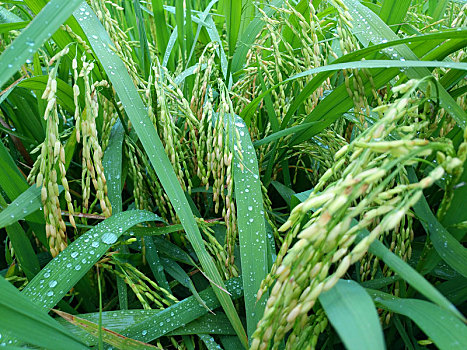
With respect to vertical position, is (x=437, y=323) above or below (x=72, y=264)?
above

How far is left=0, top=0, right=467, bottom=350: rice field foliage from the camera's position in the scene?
0.57 metres

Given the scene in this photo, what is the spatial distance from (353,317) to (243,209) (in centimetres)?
45

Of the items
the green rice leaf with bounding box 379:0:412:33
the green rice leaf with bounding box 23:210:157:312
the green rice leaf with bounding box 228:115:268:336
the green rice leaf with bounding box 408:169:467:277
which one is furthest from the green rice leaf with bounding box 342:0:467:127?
the green rice leaf with bounding box 23:210:157:312

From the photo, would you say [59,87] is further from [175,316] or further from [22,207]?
[175,316]

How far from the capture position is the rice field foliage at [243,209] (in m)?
0.57

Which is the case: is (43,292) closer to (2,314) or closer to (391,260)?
(2,314)

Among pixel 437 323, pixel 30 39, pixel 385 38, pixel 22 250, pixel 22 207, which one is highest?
pixel 385 38

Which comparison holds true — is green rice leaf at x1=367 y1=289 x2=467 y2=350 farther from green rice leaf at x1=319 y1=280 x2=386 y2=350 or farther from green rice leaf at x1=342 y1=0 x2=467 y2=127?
green rice leaf at x1=342 y1=0 x2=467 y2=127

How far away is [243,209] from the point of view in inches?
37.3

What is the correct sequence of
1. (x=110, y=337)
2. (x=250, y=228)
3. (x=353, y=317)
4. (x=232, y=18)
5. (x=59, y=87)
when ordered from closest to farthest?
(x=353, y=317) < (x=110, y=337) < (x=250, y=228) < (x=59, y=87) < (x=232, y=18)

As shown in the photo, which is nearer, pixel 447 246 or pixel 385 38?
pixel 447 246

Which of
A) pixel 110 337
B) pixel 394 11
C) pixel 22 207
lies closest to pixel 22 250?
pixel 22 207

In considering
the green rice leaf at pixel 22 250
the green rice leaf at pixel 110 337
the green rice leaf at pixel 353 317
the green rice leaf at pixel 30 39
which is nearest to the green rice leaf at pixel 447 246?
the green rice leaf at pixel 353 317

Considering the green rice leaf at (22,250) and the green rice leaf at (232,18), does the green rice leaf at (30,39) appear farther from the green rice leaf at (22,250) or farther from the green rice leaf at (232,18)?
the green rice leaf at (232,18)
